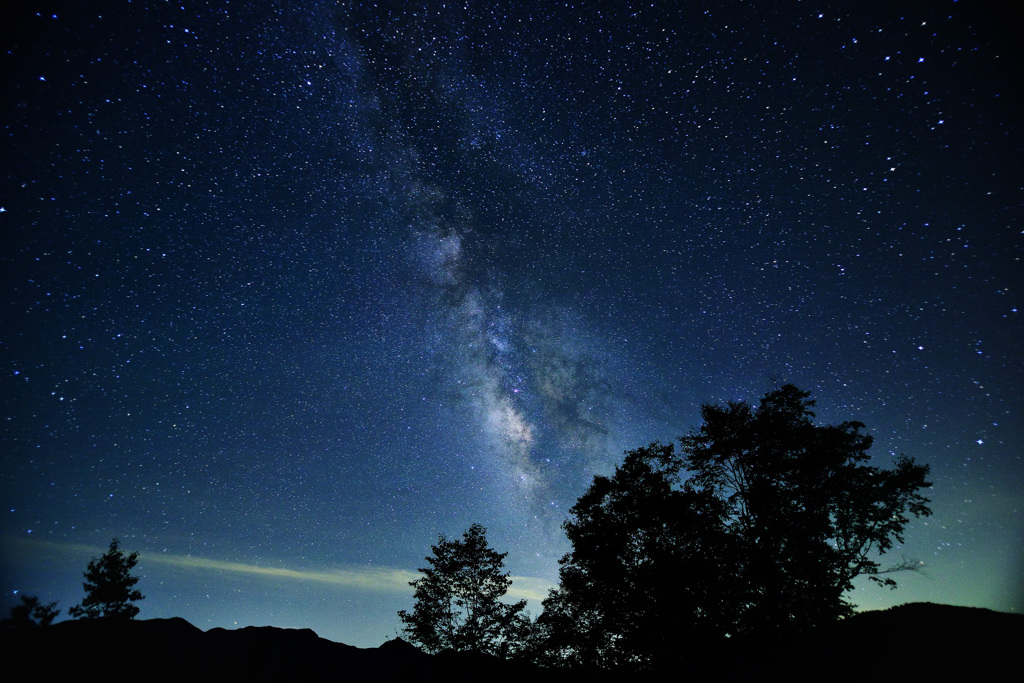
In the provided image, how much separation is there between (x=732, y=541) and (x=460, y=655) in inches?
529

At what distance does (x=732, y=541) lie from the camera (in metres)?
16.8

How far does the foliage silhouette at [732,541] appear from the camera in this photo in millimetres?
16094

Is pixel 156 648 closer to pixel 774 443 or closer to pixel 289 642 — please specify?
pixel 289 642

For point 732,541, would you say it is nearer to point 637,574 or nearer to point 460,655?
point 637,574

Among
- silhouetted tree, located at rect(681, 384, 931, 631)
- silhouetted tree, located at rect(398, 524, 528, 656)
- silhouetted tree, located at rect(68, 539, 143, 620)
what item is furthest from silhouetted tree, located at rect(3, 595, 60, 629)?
silhouetted tree, located at rect(681, 384, 931, 631)

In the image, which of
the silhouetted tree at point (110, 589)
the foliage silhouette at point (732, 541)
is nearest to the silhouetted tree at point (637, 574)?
the foliage silhouette at point (732, 541)

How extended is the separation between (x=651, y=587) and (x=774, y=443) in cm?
880

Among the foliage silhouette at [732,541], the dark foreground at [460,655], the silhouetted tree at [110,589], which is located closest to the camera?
the dark foreground at [460,655]

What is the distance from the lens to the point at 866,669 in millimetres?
9188

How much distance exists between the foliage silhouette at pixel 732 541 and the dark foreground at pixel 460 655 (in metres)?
1.72

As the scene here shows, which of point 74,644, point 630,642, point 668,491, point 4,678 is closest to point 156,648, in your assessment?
point 74,644

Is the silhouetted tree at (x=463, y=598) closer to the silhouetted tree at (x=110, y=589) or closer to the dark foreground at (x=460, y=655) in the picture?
the dark foreground at (x=460, y=655)

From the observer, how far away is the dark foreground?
9.06 meters

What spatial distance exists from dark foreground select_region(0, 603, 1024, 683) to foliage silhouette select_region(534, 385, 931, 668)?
1720 mm
